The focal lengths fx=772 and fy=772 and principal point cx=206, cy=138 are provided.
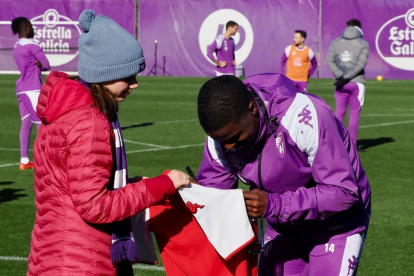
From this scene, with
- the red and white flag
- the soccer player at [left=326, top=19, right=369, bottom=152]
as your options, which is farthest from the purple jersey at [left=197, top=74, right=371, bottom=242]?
the soccer player at [left=326, top=19, right=369, bottom=152]

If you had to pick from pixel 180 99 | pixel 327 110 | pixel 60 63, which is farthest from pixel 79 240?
pixel 60 63

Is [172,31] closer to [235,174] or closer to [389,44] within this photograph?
[389,44]

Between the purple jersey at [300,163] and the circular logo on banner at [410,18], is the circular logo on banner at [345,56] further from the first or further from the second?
the circular logo on banner at [410,18]

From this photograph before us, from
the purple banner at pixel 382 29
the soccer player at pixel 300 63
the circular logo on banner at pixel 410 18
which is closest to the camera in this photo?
the soccer player at pixel 300 63

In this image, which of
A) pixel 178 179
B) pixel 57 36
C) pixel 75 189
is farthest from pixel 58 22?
pixel 75 189

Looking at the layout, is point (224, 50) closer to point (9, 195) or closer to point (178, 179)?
point (9, 195)

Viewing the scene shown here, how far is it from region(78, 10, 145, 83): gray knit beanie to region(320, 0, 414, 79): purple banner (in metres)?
28.8

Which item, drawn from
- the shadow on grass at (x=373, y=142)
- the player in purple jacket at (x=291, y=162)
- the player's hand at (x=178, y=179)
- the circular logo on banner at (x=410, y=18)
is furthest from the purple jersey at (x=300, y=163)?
the circular logo on banner at (x=410, y=18)

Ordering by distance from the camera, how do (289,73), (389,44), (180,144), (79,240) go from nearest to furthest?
(79,240)
(180,144)
(289,73)
(389,44)

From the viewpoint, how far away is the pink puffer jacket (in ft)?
11.0

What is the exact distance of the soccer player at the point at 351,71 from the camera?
13.6 metres

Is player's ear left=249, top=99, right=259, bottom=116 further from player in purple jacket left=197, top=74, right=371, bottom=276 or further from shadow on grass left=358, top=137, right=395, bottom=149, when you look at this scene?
shadow on grass left=358, top=137, right=395, bottom=149

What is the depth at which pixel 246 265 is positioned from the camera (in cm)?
395

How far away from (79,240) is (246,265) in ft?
3.05
